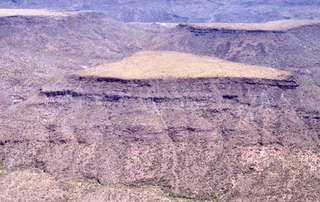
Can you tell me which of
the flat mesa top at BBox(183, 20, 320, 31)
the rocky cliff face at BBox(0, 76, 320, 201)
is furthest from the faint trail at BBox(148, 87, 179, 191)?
the flat mesa top at BBox(183, 20, 320, 31)

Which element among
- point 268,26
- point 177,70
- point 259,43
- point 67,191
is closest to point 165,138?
point 67,191

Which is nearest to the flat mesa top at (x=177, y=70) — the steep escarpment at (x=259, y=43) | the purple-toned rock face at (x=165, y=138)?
the purple-toned rock face at (x=165, y=138)

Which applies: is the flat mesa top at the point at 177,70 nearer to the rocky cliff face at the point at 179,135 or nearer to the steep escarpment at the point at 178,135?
the steep escarpment at the point at 178,135

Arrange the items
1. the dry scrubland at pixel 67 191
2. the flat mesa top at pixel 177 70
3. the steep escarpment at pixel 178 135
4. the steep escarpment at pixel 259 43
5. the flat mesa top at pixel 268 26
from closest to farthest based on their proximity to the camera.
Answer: the dry scrubland at pixel 67 191, the steep escarpment at pixel 178 135, the flat mesa top at pixel 177 70, the steep escarpment at pixel 259 43, the flat mesa top at pixel 268 26

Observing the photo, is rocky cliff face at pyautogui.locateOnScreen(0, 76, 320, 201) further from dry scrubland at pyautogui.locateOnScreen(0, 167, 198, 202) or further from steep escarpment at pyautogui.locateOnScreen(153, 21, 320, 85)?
steep escarpment at pyautogui.locateOnScreen(153, 21, 320, 85)

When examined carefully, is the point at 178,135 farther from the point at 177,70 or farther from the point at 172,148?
the point at 177,70
